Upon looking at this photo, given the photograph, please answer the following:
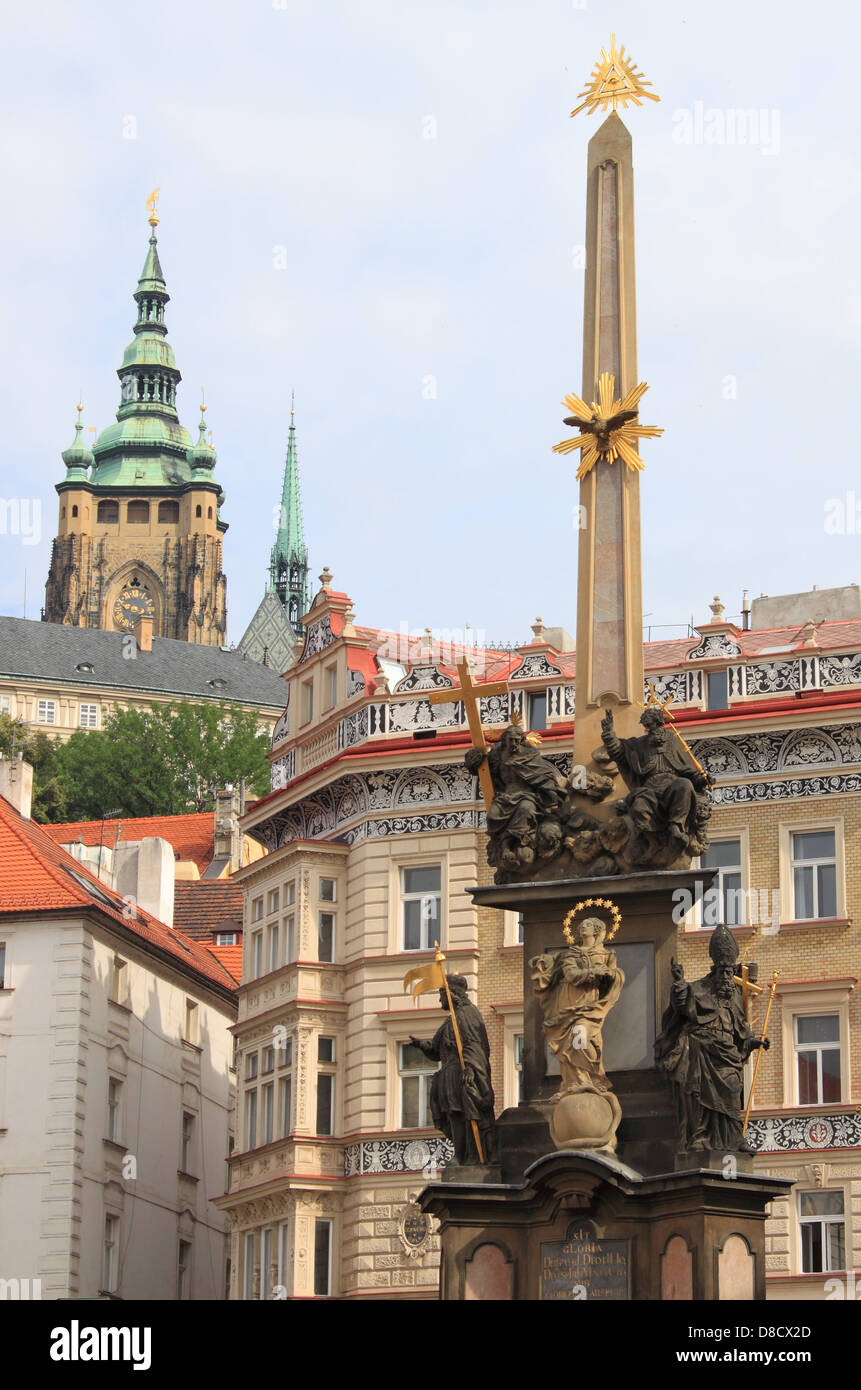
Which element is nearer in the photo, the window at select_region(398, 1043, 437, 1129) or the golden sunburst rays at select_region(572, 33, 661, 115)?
the golden sunburst rays at select_region(572, 33, 661, 115)

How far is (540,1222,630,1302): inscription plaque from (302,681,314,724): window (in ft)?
80.0

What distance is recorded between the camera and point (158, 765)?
10794 cm

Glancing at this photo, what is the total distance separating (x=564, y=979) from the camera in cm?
2342

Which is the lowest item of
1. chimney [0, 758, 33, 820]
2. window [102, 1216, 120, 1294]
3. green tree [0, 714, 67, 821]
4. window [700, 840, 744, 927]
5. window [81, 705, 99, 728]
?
window [102, 1216, 120, 1294]

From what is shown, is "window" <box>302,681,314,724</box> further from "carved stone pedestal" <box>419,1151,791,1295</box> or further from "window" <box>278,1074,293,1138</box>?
"carved stone pedestal" <box>419,1151,791,1295</box>

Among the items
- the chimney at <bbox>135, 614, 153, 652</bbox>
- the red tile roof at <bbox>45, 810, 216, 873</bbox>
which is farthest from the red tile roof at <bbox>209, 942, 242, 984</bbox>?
the chimney at <bbox>135, 614, 153, 652</bbox>

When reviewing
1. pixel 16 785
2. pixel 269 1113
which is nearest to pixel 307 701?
pixel 269 1113

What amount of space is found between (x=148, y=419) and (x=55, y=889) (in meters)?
134

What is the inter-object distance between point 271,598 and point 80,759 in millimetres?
80771

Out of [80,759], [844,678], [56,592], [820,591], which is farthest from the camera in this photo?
[56,592]

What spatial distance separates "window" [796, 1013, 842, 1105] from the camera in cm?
3878

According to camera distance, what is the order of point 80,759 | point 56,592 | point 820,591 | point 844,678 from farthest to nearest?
point 56,592 → point 80,759 → point 820,591 → point 844,678
